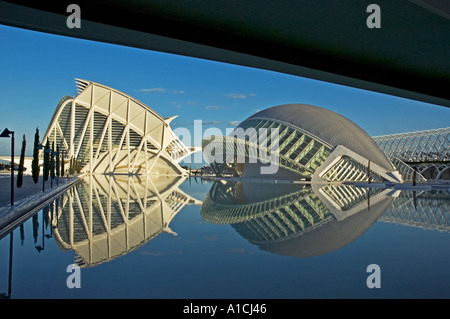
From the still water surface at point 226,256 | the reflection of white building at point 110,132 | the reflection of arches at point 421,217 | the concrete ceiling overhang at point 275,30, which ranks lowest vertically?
the still water surface at point 226,256

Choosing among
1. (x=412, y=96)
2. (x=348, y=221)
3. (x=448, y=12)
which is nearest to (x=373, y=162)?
(x=348, y=221)

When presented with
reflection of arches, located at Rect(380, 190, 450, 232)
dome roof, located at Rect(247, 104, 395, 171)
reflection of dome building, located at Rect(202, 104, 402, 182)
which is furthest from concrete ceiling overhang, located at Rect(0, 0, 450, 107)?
Result: dome roof, located at Rect(247, 104, 395, 171)

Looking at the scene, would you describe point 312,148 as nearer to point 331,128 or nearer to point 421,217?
point 331,128

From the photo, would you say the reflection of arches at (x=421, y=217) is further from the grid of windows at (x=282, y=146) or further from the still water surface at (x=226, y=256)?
the grid of windows at (x=282, y=146)

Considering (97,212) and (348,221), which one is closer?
(348,221)

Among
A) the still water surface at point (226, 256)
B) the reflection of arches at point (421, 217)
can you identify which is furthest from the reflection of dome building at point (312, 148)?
the still water surface at point (226, 256)

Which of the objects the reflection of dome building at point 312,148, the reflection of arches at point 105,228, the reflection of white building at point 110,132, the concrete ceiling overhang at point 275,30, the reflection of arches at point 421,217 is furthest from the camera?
the reflection of white building at point 110,132

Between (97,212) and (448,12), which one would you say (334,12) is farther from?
(97,212)
